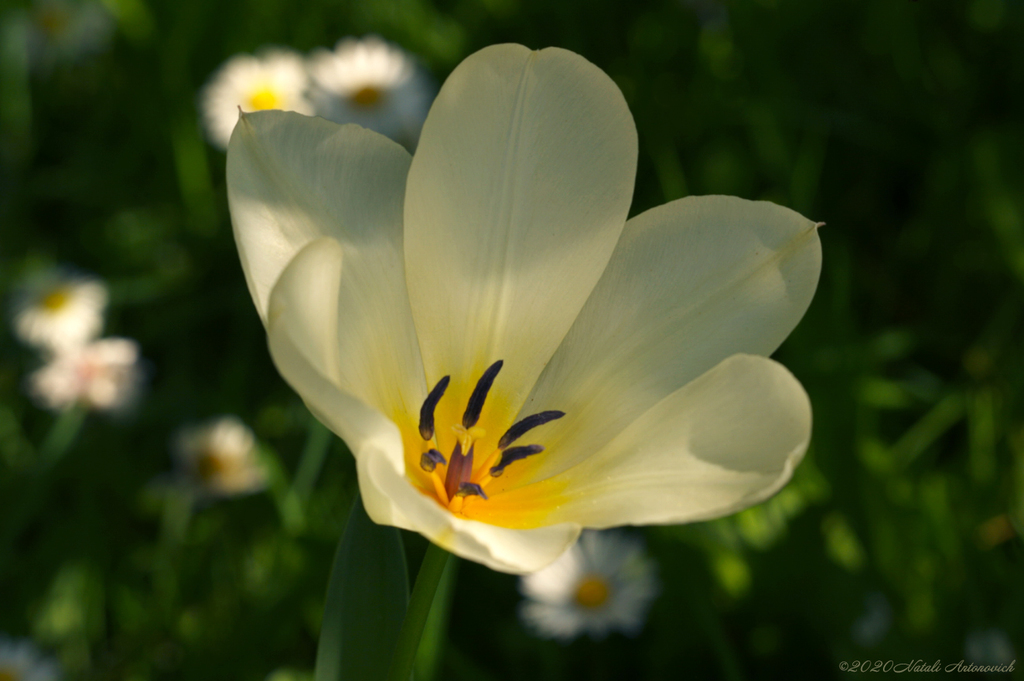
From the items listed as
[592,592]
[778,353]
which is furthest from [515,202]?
[778,353]

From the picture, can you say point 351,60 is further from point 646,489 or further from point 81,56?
point 646,489

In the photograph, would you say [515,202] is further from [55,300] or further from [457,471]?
[55,300]

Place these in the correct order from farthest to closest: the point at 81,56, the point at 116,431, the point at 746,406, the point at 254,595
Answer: the point at 81,56 → the point at 116,431 → the point at 254,595 → the point at 746,406

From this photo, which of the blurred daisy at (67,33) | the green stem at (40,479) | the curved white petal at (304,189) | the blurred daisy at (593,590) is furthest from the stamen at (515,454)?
the blurred daisy at (67,33)

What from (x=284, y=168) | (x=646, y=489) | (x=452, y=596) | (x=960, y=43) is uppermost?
(x=284, y=168)

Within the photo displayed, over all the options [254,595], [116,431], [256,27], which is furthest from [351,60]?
[254,595]

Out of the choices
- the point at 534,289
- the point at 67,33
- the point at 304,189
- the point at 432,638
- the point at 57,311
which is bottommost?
the point at 57,311

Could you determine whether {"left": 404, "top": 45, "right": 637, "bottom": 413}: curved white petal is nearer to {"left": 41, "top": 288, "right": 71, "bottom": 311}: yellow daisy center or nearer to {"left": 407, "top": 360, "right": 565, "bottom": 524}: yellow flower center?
{"left": 407, "top": 360, "right": 565, "bottom": 524}: yellow flower center
